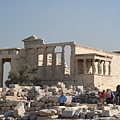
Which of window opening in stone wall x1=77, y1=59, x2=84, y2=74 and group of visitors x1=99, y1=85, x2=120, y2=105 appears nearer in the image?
group of visitors x1=99, y1=85, x2=120, y2=105

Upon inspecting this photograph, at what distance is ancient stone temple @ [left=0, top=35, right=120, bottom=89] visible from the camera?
41.0 metres

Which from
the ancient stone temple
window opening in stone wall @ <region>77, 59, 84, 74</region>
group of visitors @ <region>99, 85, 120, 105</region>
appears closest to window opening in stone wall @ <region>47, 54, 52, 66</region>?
the ancient stone temple

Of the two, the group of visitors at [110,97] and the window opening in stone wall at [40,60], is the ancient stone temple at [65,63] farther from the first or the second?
the group of visitors at [110,97]

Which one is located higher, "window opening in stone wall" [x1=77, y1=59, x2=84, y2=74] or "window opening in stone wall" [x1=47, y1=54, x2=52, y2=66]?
"window opening in stone wall" [x1=47, y1=54, x2=52, y2=66]

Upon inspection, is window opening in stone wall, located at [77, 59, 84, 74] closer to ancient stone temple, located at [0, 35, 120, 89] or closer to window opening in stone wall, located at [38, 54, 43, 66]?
ancient stone temple, located at [0, 35, 120, 89]

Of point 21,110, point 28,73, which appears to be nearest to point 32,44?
point 28,73

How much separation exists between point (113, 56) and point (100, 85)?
6734 millimetres

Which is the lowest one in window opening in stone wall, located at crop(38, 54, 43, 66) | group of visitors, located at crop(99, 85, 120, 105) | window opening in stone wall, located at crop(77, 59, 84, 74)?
group of visitors, located at crop(99, 85, 120, 105)

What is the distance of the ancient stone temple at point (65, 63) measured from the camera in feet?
135

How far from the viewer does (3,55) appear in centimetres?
4553

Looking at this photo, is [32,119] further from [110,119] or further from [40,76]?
[40,76]

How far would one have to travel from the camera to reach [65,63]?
43062mm

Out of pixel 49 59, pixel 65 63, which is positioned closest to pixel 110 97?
pixel 65 63

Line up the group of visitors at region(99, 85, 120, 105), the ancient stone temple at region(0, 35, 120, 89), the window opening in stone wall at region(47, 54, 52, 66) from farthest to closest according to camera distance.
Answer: the window opening in stone wall at region(47, 54, 52, 66), the ancient stone temple at region(0, 35, 120, 89), the group of visitors at region(99, 85, 120, 105)
